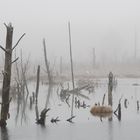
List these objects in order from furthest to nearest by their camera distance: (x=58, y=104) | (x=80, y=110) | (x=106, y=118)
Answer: (x=58, y=104), (x=80, y=110), (x=106, y=118)

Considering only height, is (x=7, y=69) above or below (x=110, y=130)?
Answer: above

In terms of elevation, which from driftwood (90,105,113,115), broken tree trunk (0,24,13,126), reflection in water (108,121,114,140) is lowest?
reflection in water (108,121,114,140)

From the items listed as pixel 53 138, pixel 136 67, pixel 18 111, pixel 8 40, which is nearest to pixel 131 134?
pixel 53 138

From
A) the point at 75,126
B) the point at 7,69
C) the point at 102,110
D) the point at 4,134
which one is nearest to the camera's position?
the point at 4,134

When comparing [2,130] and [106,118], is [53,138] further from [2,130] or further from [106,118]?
[106,118]

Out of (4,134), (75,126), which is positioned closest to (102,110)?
(75,126)

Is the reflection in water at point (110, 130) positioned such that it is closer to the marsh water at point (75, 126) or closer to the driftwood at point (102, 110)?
the marsh water at point (75, 126)

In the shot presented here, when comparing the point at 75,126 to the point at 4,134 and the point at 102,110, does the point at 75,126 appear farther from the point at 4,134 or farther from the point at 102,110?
the point at 102,110

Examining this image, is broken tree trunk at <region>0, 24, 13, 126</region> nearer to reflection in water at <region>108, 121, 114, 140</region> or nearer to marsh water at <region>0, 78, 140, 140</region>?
marsh water at <region>0, 78, 140, 140</region>

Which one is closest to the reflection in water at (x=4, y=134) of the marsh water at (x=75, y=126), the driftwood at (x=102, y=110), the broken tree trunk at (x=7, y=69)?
the marsh water at (x=75, y=126)

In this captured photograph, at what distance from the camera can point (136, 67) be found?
9575 cm

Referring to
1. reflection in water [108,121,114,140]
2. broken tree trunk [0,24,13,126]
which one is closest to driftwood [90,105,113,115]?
reflection in water [108,121,114,140]

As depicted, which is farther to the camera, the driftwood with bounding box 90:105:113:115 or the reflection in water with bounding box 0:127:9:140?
the driftwood with bounding box 90:105:113:115

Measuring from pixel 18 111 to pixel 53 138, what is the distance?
1083cm
